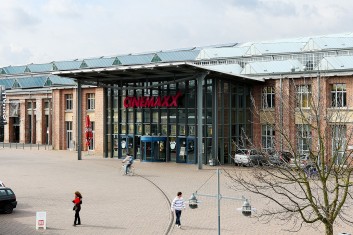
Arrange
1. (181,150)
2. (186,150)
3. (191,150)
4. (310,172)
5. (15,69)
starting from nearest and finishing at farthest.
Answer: (310,172) < (191,150) < (186,150) < (181,150) < (15,69)

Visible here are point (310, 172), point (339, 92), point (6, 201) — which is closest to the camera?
point (310, 172)

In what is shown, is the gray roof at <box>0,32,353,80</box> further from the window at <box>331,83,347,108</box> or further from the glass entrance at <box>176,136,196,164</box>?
the glass entrance at <box>176,136,196,164</box>

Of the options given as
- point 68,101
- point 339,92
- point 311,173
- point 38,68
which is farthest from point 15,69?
point 311,173

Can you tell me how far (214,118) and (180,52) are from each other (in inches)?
1127

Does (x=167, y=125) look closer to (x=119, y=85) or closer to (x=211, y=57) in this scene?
(x=119, y=85)

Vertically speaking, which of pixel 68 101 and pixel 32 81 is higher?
pixel 32 81

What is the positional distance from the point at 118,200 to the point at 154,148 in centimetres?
1910

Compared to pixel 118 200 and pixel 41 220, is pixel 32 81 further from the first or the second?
pixel 41 220

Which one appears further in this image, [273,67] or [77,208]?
[273,67]

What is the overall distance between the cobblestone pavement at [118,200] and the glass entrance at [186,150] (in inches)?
48.9

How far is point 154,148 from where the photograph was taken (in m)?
44.0

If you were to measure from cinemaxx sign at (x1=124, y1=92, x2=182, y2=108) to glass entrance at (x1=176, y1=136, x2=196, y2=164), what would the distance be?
3.07 meters

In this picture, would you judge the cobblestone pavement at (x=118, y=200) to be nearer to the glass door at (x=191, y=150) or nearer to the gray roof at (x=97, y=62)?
the glass door at (x=191, y=150)

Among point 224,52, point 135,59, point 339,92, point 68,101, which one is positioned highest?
point 135,59
